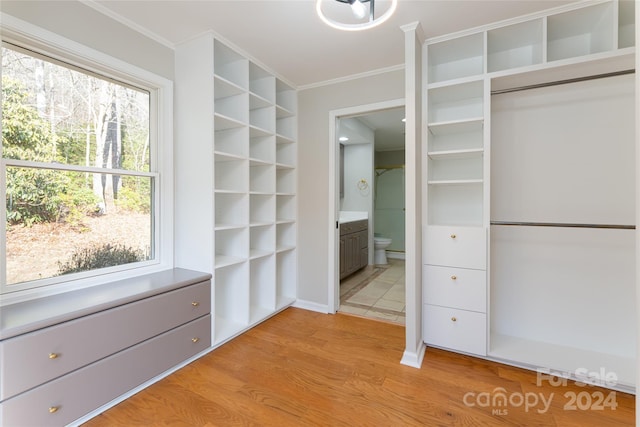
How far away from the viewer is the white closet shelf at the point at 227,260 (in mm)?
2408

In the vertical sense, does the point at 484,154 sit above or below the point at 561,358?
above

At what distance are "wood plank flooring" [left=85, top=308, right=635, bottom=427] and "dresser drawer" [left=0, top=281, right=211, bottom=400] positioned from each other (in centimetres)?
35

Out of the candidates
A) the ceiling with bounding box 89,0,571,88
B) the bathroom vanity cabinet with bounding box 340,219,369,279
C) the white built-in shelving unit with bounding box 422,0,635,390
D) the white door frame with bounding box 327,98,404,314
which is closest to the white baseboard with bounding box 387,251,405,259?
the bathroom vanity cabinet with bounding box 340,219,369,279

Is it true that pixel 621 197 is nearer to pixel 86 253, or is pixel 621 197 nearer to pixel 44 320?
pixel 44 320

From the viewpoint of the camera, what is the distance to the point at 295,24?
6.85ft

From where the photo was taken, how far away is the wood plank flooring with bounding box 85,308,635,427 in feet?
5.11

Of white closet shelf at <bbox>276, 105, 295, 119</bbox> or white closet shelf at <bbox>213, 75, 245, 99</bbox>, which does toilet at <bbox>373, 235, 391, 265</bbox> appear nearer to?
white closet shelf at <bbox>276, 105, 295, 119</bbox>

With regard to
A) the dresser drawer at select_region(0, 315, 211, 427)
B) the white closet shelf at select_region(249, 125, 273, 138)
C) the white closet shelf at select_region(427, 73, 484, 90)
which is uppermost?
the white closet shelf at select_region(427, 73, 484, 90)

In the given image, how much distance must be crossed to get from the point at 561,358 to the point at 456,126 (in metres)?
1.88

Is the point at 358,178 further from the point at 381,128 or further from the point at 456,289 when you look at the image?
the point at 456,289

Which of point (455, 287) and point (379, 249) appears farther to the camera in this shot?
point (379, 249)

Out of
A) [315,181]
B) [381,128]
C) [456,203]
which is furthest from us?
[381,128]

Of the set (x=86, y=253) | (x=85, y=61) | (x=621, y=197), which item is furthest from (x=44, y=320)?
(x=621, y=197)

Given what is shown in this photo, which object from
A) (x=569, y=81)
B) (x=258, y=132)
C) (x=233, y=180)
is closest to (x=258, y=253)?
(x=233, y=180)
